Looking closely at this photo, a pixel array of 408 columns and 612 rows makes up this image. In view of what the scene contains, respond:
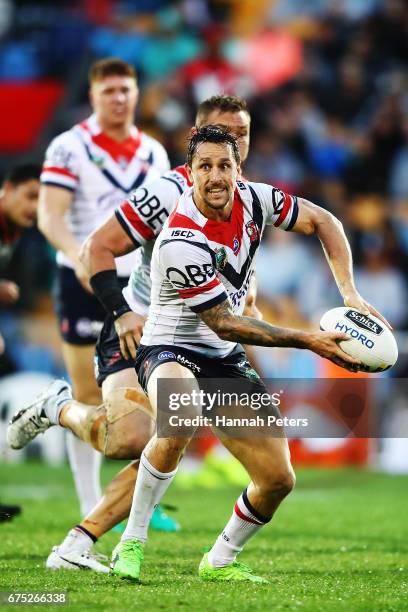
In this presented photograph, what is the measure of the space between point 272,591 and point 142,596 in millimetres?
670

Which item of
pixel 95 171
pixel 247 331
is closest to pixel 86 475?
pixel 95 171

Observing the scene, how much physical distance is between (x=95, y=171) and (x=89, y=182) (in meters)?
0.09

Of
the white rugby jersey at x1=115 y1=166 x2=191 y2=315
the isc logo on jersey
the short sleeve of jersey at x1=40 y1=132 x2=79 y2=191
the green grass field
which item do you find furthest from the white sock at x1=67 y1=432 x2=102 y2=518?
the isc logo on jersey

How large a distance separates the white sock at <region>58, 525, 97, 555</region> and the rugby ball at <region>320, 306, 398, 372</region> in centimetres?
174

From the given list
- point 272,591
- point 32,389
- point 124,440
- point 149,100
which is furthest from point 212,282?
point 149,100

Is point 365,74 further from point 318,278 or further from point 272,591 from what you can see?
point 272,591

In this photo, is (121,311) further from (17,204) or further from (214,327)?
(17,204)

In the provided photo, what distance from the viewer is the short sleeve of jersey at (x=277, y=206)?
6.27 meters

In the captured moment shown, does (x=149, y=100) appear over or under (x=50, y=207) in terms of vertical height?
over

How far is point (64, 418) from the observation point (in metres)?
6.88

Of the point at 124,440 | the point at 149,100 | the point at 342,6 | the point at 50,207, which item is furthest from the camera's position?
the point at 342,6

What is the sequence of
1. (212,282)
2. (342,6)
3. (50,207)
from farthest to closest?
(342,6) → (50,207) → (212,282)

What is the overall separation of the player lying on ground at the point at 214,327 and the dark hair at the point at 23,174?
2933mm

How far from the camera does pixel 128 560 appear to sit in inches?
233
